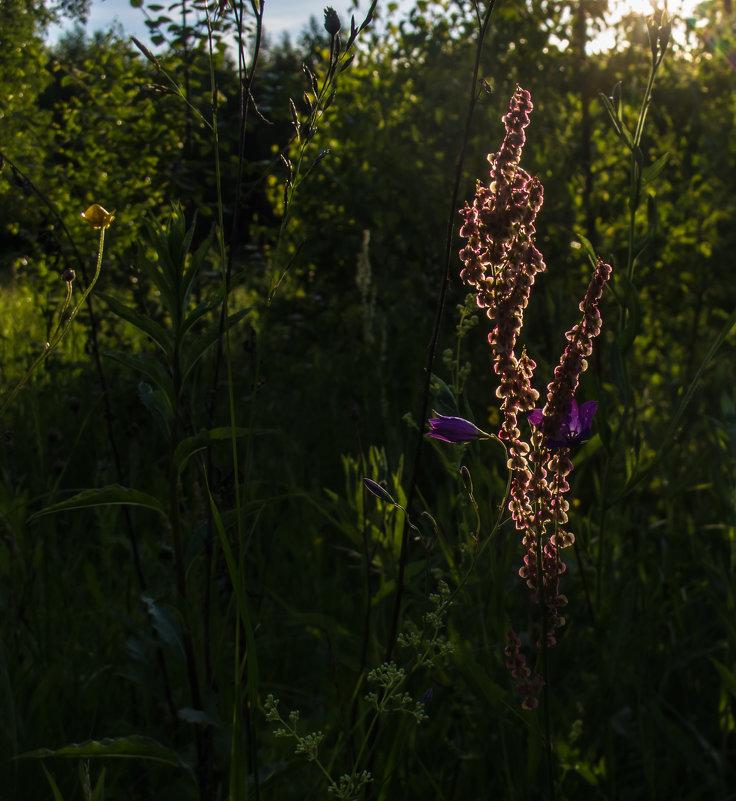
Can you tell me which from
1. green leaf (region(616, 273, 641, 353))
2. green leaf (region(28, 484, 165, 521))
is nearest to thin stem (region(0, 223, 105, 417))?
green leaf (region(28, 484, 165, 521))

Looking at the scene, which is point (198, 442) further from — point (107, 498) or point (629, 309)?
point (629, 309)

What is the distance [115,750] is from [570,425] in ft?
2.07

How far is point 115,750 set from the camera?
93 cm

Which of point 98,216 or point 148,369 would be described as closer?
point 98,216

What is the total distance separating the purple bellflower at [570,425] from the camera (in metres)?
0.76

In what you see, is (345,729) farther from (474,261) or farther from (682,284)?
(682,284)

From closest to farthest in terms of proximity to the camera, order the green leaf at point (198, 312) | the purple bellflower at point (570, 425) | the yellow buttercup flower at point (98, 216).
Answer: the purple bellflower at point (570, 425)
the yellow buttercup flower at point (98, 216)
the green leaf at point (198, 312)

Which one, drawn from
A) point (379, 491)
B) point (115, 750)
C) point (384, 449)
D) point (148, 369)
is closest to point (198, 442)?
point (148, 369)

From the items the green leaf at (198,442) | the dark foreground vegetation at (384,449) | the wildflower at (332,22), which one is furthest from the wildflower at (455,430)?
the wildflower at (332,22)

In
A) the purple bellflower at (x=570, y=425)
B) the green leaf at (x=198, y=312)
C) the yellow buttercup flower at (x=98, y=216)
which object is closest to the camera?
the purple bellflower at (x=570, y=425)

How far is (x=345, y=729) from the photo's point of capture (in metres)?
0.99

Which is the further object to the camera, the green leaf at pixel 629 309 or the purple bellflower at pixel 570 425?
the green leaf at pixel 629 309

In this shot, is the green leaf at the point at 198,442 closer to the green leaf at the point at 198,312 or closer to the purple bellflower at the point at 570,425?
the green leaf at the point at 198,312

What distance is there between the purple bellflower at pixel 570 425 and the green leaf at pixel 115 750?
1.96ft
